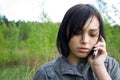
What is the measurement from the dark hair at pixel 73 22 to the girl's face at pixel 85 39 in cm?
2

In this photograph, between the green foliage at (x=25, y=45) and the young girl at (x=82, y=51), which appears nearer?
the young girl at (x=82, y=51)

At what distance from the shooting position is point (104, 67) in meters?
1.25

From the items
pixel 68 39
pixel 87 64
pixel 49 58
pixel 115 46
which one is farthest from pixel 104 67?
pixel 115 46

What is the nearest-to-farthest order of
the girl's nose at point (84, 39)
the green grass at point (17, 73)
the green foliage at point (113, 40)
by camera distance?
the girl's nose at point (84, 39) → the green grass at point (17, 73) → the green foliage at point (113, 40)

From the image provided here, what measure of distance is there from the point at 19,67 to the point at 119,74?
61.3 inches

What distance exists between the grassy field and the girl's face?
1.50 meters

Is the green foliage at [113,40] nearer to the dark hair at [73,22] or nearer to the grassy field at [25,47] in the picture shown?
the grassy field at [25,47]

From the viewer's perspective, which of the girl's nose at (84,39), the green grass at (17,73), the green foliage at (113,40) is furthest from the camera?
the green foliage at (113,40)

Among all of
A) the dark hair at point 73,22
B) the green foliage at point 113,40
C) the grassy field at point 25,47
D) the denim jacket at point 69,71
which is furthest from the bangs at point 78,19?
the green foliage at point 113,40

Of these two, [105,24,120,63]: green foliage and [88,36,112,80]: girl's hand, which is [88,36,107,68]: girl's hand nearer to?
[88,36,112,80]: girl's hand

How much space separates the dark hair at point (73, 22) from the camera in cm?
121

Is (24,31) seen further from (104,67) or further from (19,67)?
(104,67)

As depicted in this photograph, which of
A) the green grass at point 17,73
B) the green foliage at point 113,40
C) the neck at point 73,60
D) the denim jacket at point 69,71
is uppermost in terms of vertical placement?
the neck at point 73,60

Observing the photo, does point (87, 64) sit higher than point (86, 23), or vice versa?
point (86, 23)
